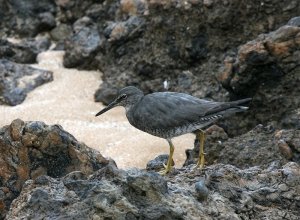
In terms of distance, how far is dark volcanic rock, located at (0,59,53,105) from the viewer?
1020 centimetres

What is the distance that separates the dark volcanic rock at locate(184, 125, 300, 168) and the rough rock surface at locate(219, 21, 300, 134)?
2.65 ft

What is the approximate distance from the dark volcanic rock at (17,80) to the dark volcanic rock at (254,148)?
364cm

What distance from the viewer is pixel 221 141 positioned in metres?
7.51

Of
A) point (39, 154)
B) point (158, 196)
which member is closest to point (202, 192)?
point (158, 196)

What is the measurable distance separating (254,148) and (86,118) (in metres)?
3.36

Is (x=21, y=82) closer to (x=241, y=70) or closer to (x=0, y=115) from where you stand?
(x=0, y=115)

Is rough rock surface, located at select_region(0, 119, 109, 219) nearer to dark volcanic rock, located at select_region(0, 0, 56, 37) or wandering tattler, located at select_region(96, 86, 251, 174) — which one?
wandering tattler, located at select_region(96, 86, 251, 174)

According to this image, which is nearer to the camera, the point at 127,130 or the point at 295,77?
the point at 295,77

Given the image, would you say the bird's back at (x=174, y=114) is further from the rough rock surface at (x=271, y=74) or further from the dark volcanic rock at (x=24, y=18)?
the dark volcanic rock at (x=24, y=18)

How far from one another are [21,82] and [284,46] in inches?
172

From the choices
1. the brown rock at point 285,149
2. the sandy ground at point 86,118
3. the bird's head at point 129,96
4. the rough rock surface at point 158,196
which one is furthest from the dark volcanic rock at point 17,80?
the rough rock surface at point 158,196

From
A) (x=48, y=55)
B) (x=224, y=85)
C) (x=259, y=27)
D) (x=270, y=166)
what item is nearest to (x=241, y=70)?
(x=224, y=85)

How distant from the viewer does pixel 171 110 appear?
6.72 m

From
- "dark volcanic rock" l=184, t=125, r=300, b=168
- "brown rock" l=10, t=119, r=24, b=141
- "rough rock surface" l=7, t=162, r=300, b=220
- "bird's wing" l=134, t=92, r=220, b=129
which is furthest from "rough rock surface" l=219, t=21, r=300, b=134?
"brown rock" l=10, t=119, r=24, b=141
